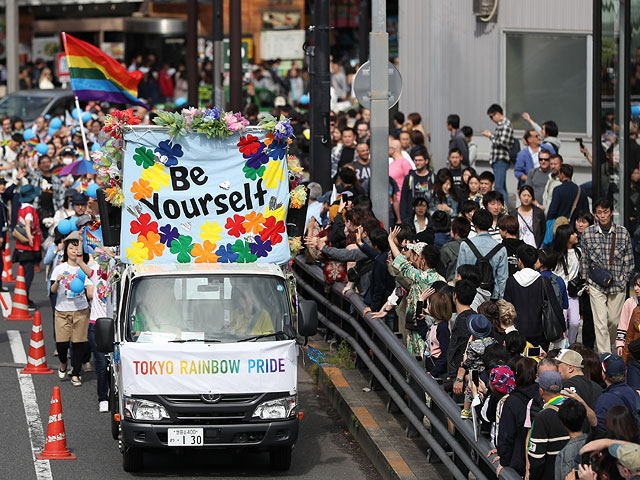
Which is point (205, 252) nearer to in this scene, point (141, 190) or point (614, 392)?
point (141, 190)

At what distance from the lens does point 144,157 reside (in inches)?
476

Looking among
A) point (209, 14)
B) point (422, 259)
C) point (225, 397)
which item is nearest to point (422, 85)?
point (422, 259)

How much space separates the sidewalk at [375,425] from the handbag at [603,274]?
8.06 ft

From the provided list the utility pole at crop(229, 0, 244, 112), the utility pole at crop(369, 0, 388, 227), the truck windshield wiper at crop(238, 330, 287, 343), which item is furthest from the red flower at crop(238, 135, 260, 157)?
the utility pole at crop(229, 0, 244, 112)

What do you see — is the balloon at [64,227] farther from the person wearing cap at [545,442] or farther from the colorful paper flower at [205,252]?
the person wearing cap at [545,442]

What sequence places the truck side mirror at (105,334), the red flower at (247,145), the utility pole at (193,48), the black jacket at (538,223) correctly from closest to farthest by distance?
the truck side mirror at (105,334) < the red flower at (247,145) < the black jacket at (538,223) < the utility pole at (193,48)

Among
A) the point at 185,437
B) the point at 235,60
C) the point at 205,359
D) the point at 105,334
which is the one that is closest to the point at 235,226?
the point at 205,359

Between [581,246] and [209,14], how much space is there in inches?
1616

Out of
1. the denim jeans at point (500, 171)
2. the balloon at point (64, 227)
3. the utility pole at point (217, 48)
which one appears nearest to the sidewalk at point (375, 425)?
the balloon at point (64, 227)

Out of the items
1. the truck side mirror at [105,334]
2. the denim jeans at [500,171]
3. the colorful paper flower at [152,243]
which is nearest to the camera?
the truck side mirror at [105,334]

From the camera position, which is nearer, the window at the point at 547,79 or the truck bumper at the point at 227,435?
the truck bumper at the point at 227,435

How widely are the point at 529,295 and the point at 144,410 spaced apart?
3.58m

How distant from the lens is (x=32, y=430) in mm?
12680

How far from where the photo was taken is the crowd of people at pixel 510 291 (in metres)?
8.14
